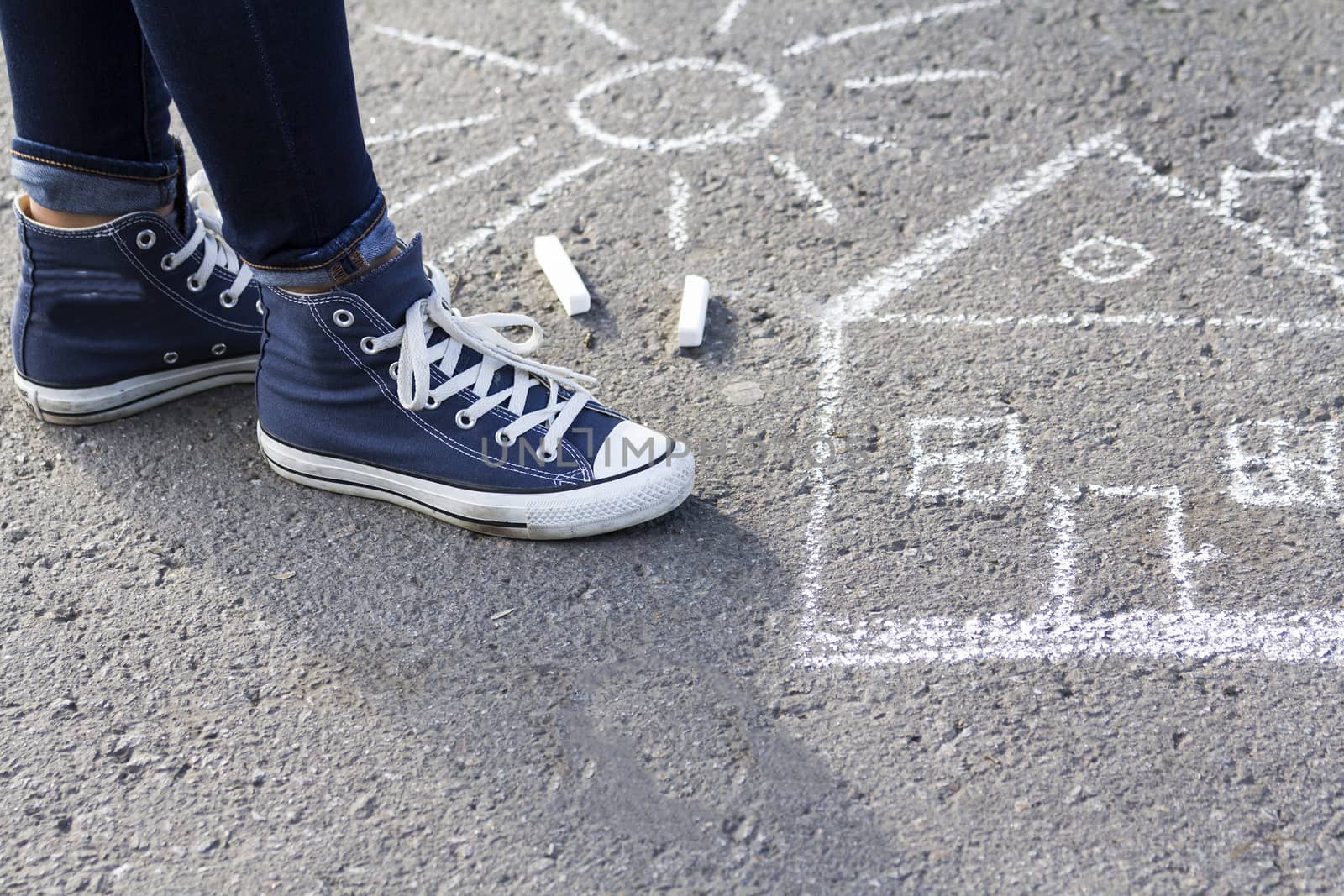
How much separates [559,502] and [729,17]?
5.78 ft

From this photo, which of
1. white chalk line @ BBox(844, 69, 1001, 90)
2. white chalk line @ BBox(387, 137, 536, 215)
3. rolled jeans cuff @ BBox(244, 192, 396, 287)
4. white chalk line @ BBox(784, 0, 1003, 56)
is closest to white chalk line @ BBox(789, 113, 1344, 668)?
rolled jeans cuff @ BBox(244, 192, 396, 287)

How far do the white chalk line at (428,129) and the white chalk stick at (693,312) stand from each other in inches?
31.8

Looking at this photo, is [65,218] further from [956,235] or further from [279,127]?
[956,235]

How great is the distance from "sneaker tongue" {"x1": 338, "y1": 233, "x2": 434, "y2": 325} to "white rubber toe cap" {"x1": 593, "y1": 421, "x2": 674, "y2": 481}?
336 mm

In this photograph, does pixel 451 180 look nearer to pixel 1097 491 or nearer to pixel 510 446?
pixel 510 446

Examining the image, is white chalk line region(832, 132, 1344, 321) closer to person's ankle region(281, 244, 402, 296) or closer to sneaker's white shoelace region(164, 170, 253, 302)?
person's ankle region(281, 244, 402, 296)

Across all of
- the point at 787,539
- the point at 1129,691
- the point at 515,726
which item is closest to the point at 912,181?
the point at 787,539

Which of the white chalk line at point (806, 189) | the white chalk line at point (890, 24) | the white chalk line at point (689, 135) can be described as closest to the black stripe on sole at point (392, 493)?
the white chalk line at point (806, 189)

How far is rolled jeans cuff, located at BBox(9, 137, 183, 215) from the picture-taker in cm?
185

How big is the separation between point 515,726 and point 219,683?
394mm

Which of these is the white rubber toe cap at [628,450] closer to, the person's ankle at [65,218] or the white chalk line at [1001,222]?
the white chalk line at [1001,222]

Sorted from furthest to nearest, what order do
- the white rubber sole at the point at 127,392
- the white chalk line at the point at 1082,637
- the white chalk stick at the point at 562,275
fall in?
the white chalk stick at the point at 562,275 < the white rubber sole at the point at 127,392 < the white chalk line at the point at 1082,637

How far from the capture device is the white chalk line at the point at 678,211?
2.44 meters

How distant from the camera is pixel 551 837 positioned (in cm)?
142
